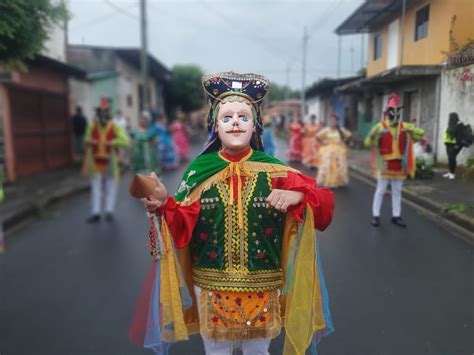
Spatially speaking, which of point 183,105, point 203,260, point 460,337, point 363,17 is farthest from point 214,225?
point 183,105

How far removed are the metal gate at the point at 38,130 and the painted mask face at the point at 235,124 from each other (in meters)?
10.8

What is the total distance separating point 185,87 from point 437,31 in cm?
3268

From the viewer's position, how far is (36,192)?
9906 millimetres

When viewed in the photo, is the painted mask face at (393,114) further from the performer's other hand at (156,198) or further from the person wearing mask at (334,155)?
the person wearing mask at (334,155)

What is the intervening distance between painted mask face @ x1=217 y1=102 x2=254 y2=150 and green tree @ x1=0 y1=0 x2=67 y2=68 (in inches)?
91.7

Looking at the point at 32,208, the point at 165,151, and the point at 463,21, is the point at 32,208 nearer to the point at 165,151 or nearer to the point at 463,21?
the point at 165,151

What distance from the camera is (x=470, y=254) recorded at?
101 inches

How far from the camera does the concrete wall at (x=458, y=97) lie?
2316 millimetres

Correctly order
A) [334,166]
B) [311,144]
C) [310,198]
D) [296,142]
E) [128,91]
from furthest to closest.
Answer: [128,91], [296,142], [311,144], [334,166], [310,198]

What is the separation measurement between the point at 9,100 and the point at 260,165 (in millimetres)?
10909

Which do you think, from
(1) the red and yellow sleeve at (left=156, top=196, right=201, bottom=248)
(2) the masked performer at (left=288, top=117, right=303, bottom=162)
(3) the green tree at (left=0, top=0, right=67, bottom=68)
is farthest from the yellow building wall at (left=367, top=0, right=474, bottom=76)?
(2) the masked performer at (left=288, top=117, right=303, bottom=162)

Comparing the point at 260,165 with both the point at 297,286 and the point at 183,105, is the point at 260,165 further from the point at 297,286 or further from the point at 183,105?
the point at 183,105

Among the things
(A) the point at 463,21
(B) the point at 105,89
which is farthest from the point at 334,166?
(B) the point at 105,89

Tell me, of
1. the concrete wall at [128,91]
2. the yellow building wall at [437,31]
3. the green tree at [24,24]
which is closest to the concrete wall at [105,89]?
the concrete wall at [128,91]
